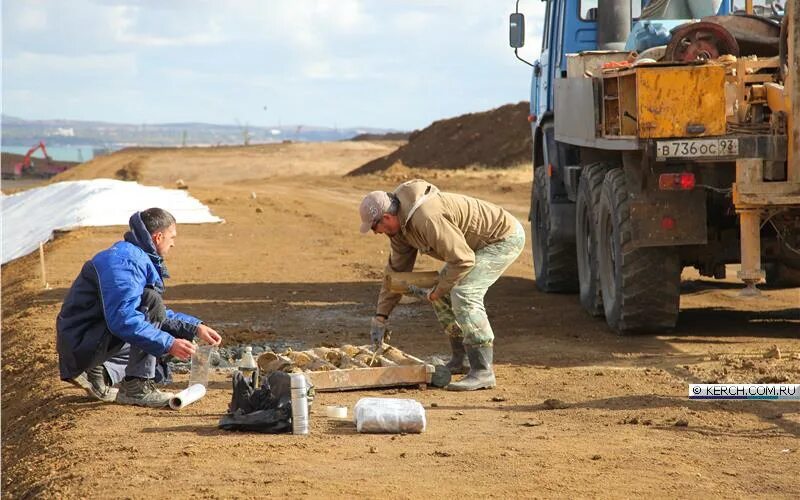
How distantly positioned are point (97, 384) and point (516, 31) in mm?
7957

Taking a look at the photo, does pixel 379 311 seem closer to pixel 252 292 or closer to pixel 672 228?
pixel 672 228

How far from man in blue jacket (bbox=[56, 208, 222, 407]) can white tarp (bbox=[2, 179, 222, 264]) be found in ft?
48.2

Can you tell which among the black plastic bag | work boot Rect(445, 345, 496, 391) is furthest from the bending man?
the black plastic bag

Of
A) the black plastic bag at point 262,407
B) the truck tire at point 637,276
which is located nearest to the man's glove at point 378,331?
the black plastic bag at point 262,407

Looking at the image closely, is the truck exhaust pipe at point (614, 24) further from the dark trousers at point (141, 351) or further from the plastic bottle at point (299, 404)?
the plastic bottle at point (299, 404)

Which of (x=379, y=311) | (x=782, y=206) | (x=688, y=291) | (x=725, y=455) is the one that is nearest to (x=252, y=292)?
(x=688, y=291)

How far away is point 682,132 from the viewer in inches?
412

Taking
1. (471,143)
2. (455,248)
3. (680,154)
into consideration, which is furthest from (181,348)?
(471,143)

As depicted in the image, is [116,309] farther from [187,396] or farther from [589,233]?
[589,233]

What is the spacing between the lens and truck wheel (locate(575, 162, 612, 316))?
12.4m

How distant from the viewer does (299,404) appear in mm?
7949

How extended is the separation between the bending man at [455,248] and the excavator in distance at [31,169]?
49494mm

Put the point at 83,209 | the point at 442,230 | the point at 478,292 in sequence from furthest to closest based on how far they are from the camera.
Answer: the point at 83,209 → the point at 478,292 → the point at 442,230

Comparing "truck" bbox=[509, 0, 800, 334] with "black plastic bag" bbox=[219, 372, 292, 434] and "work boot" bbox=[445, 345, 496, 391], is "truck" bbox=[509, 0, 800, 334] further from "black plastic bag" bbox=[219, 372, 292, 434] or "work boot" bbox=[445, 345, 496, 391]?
"black plastic bag" bbox=[219, 372, 292, 434]
